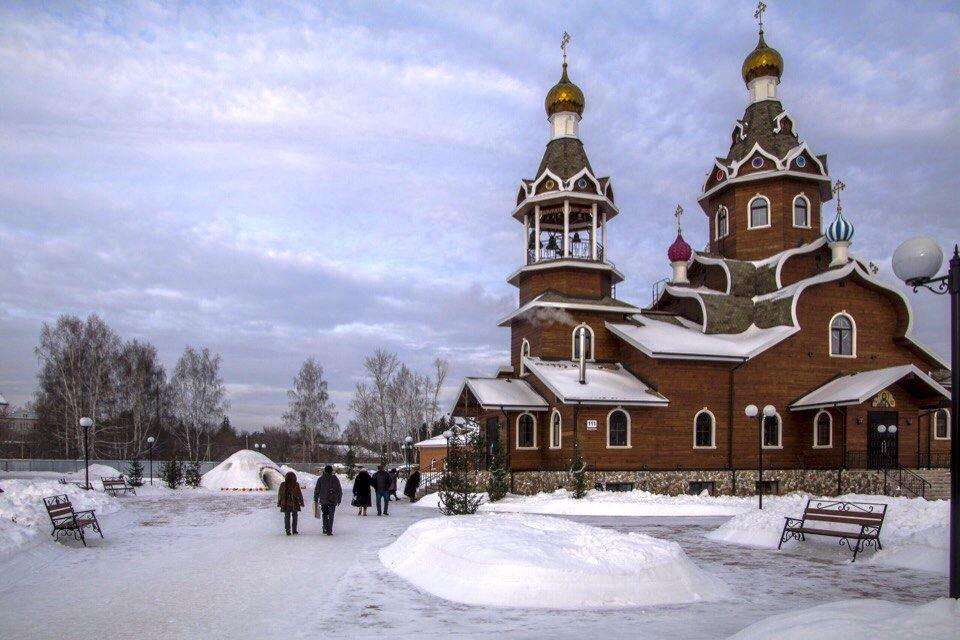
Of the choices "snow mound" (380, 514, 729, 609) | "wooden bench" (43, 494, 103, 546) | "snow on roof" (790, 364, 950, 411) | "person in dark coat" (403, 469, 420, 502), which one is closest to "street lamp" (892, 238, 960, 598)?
"snow mound" (380, 514, 729, 609)

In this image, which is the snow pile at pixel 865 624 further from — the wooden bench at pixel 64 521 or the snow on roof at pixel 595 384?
the snow on roof at pixel 595 384

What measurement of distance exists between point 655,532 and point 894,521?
421 cm

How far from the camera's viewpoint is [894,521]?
12859 millimetres

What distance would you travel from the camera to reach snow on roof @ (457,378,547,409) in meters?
25.4

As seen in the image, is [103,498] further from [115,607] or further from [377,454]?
[377,454]

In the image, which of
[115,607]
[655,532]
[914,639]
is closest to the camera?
[914,639]

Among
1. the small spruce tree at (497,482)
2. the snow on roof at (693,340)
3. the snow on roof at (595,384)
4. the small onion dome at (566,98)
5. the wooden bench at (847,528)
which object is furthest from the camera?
the small onion dome at (566,98)

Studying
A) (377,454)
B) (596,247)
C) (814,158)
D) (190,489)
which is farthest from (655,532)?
(377,454)

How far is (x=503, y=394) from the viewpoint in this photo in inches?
1030

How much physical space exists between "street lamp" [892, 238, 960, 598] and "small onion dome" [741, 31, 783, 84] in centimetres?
2863

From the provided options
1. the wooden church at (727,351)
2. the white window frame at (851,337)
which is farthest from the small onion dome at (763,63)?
the white window frame at (851,337)

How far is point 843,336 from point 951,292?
23.9m

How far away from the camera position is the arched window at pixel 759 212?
3103 cm

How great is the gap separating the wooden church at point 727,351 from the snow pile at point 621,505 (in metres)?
2.76
